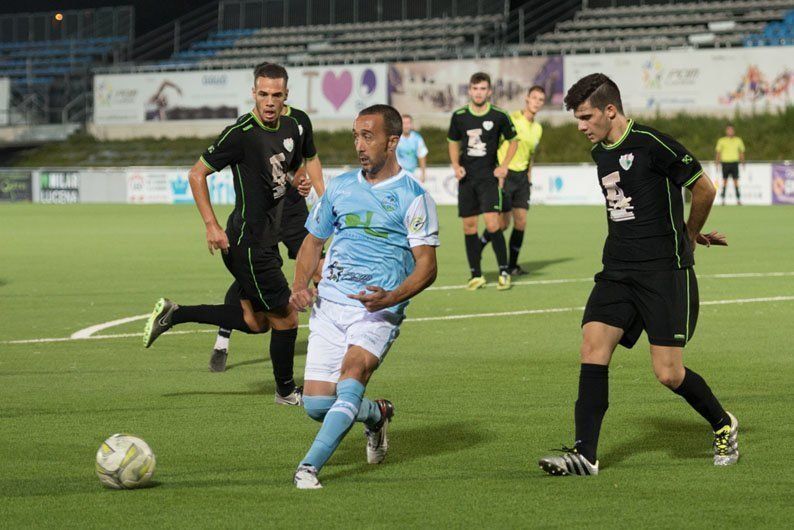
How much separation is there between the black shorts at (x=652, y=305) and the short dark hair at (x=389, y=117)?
1.25m

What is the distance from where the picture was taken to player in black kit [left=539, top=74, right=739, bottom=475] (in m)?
6.10

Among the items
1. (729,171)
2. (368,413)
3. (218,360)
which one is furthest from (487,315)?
(729,171)

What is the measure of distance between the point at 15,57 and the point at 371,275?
182 feet

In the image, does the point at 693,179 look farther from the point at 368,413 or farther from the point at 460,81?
the point at 460,81

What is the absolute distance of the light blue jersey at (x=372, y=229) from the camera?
19.8ft

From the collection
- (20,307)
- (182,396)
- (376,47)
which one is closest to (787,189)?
(376,47)

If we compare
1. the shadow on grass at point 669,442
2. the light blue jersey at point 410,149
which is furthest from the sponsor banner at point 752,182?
the shadow on grass at point 669,442

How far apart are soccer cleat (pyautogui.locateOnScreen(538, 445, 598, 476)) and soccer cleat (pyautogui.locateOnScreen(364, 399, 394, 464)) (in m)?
0.80

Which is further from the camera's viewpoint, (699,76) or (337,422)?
(699,76)

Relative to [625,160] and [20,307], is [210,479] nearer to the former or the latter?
[625,160]

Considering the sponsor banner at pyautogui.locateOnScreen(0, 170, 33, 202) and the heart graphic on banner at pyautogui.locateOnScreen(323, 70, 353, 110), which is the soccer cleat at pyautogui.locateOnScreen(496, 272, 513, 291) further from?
the sponsor banner at pyautogui.locateOnScreen(0, 170, 33, 202)

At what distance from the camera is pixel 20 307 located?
1366cm

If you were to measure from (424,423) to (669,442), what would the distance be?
1402mm

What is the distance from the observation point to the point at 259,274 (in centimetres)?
825
